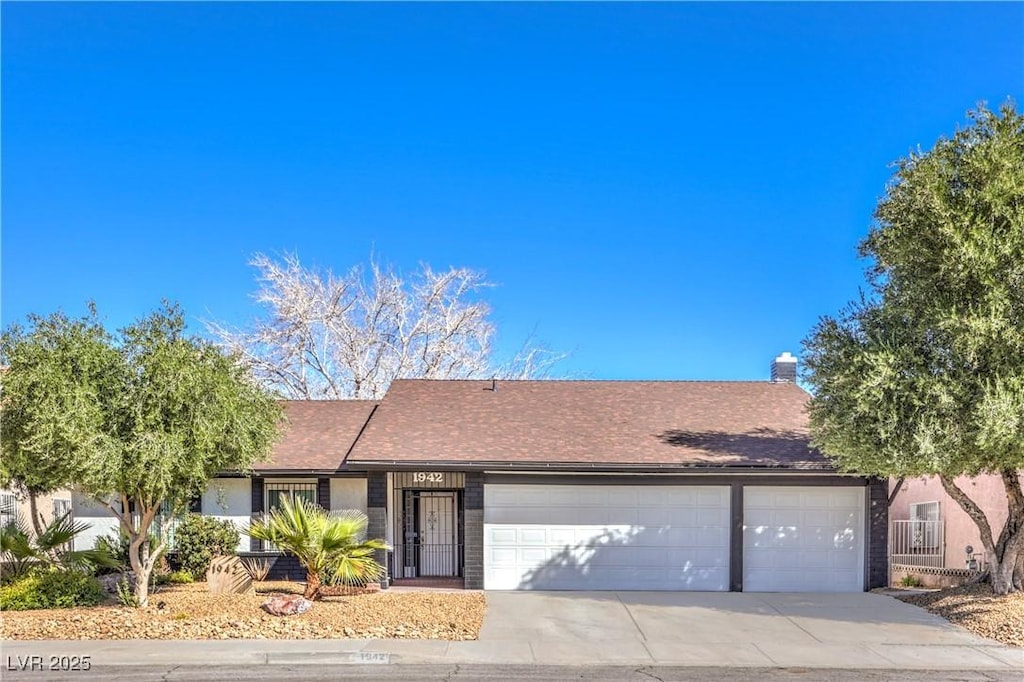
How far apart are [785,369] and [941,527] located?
512 centimetres

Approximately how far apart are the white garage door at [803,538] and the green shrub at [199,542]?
10.6 meters

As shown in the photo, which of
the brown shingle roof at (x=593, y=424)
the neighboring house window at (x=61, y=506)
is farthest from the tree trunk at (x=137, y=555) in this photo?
the neighboring house window at (x=61, y=506)

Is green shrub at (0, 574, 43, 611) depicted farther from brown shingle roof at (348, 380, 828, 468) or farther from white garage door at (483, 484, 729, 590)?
white garage door at (483, 484, 729, 590)

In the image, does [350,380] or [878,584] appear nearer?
[878,584]

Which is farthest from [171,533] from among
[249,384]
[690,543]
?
[690,543]

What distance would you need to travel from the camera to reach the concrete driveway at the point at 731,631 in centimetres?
1052

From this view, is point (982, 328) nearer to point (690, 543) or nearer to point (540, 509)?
point (690, 543)

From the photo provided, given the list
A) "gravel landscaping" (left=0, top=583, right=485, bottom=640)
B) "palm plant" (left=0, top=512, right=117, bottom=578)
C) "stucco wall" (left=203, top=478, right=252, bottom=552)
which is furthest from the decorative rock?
"stucco wall" (left=203, top=478, right=252, bottom=552)

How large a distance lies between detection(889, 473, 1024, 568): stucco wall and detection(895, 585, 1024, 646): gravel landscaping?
2417 mm

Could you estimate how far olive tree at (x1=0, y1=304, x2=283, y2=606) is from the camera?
11.6 m

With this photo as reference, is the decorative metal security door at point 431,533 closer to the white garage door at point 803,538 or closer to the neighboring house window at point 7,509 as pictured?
the white garage door at point 803,538

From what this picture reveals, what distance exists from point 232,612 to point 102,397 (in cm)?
381

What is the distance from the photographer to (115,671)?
950cm

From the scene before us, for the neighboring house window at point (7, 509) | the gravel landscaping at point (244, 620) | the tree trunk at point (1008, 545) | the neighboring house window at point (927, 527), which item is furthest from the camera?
the neighboring house window at point (927, 527)
